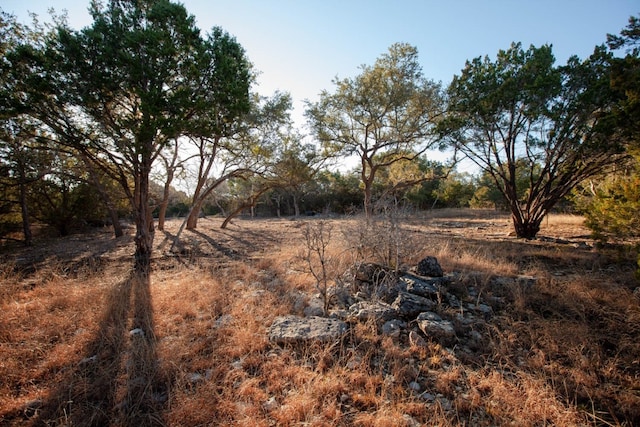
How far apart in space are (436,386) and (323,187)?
3678 centimetres

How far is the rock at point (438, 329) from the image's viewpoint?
3.04 meters

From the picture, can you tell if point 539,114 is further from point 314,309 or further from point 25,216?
point 25,216

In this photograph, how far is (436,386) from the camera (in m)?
2.33

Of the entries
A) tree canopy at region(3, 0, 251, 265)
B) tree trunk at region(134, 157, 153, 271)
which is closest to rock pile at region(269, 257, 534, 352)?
tree canopy at region(3, 0, 251, 265)

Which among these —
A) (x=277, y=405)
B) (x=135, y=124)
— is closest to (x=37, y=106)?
(x=135, y=124)

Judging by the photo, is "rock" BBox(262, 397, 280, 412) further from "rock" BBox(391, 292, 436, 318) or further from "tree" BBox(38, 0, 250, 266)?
"tree" BBox(38, 0, 250, 266)

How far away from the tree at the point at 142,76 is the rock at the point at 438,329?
5990mm

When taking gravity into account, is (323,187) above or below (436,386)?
above

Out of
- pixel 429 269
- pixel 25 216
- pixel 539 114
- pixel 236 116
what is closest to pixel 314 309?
pixel 429 269

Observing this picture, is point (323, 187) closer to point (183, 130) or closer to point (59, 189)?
point (59, 189)

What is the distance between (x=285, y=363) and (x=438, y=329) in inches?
75.3

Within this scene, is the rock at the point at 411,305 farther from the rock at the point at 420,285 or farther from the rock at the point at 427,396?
the rock at the point at 427,396

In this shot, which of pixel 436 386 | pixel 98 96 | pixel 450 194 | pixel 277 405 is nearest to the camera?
pixel 277 405

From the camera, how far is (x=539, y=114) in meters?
8.54
